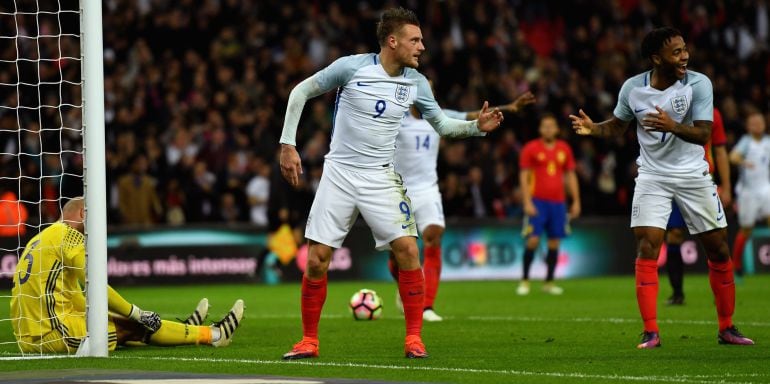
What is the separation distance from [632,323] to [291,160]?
4717 millimetres

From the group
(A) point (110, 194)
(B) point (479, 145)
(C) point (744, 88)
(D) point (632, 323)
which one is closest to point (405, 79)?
A: (D) point (632, 323)

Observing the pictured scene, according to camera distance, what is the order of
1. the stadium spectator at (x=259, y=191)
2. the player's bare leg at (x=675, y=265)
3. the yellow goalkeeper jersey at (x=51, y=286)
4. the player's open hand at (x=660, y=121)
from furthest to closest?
the stadium spectator at (x=259, y=191) < the player's bare leg at (x=675, y=265) < the yellow goalkeeper jersey at (x=51, y=286) < the player's open hand at (x=660, y=121)

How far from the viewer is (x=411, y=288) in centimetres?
896

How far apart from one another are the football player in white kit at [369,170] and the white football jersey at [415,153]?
12.7 ft

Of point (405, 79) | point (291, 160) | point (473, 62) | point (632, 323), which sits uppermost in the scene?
point (473, 62)

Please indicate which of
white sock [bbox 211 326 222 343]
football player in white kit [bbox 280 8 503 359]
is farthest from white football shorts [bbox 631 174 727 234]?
white sock [bbox 211 326 222 343]

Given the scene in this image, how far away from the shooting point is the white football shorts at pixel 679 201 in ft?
31.1

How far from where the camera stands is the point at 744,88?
26047 millimetres

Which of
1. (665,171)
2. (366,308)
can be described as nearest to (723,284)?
(665,171)

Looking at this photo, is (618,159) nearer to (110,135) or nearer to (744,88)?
(744,88)

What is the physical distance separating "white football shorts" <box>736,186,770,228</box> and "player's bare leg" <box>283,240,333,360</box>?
10949 mm

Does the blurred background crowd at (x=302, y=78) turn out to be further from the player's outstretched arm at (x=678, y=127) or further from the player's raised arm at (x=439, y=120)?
the player's outstretched arm at (x=678, y=127)


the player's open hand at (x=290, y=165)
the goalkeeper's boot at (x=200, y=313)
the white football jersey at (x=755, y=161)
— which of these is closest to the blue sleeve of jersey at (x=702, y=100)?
the player's open hand at (x=290, y=165)

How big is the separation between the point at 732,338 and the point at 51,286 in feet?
16.1
